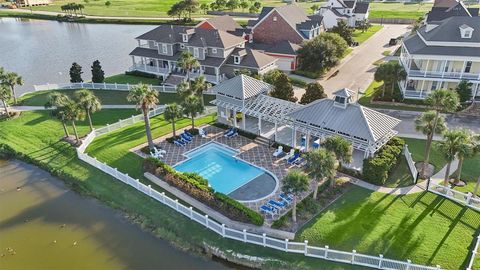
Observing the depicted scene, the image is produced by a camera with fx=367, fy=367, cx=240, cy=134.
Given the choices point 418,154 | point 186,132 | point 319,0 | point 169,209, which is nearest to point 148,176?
point 169,209

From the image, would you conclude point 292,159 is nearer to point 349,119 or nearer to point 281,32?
point 349,119

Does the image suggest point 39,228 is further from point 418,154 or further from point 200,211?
point 418,154

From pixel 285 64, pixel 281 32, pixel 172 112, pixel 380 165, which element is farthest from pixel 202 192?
pixel 281 32

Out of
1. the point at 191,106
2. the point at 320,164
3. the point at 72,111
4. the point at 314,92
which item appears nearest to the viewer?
the point at 320,164

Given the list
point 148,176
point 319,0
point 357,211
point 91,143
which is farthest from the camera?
point 319,0

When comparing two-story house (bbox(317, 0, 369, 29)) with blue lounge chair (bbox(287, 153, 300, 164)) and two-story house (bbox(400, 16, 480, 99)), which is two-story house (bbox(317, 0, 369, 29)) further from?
blue lounge chair (bbox(287, 153, 300, 164))

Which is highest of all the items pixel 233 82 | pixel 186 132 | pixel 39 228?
pixel 233 82
